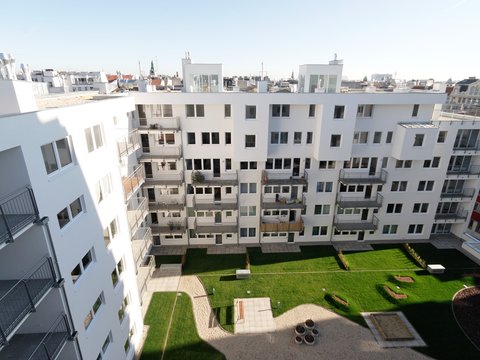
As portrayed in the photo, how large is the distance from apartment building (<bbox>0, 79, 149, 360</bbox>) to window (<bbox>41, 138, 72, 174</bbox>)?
0.14 ft

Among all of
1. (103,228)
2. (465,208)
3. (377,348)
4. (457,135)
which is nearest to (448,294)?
(377,348)

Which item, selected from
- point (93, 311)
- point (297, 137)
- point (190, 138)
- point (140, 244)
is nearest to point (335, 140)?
point (297, 137)

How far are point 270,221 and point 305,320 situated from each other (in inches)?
444

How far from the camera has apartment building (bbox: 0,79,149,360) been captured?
31.4ft

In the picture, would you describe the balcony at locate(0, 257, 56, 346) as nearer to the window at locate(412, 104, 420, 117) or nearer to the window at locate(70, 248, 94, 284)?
the window at locate(70, 248, 94, 284)

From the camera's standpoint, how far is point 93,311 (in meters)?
14.3

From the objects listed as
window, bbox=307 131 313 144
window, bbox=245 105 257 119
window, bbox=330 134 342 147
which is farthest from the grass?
window, bbox=330 134 342 147

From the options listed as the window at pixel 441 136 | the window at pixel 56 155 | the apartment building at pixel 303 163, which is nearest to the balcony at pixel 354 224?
the apartment building at pixel 303 163

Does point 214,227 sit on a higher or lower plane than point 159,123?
lower

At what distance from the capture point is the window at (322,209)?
31.3 meters

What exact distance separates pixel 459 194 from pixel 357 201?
494 inches

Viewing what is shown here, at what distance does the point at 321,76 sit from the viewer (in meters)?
30.7

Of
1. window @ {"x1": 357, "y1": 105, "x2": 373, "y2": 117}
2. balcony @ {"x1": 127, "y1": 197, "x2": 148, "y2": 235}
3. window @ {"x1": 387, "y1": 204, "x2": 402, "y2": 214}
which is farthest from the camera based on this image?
window @ {"x1": 387, "y1": 204, "x2": 402, "y2": 214}

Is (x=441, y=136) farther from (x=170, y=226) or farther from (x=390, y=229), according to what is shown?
(x=170, y=226)
